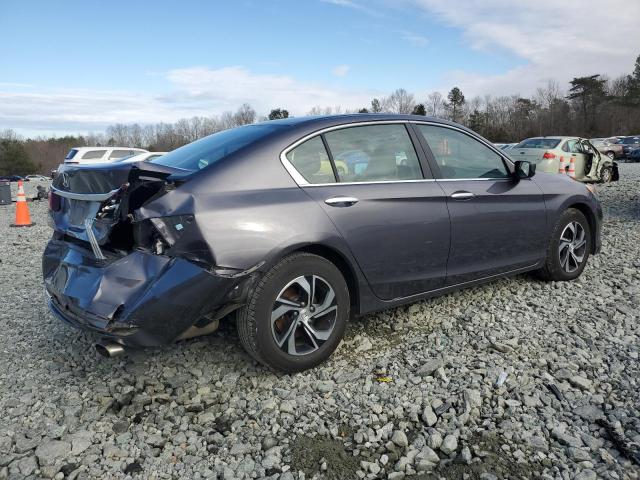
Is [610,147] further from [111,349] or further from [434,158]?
[111,349]

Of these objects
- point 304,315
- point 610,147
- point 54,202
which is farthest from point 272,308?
point 610,147

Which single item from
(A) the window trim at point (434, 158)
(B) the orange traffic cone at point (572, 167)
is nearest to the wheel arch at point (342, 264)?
(A) the window trim at point (434, 158)

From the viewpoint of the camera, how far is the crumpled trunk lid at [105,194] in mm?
2783

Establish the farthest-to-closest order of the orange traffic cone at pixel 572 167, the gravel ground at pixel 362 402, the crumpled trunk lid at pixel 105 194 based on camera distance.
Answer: the orange traffic cone at pixel 572 167 < the crumpled trunk lid at pixel 105 194 < the gravel ground at pixel 362 402

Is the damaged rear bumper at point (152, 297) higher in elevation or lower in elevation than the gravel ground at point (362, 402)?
higher

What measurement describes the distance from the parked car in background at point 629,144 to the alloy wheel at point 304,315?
120 feet

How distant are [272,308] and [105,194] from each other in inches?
45.2

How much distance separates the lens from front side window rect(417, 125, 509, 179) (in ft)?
12.6

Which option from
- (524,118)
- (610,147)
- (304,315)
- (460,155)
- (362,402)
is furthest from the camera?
(524,118)

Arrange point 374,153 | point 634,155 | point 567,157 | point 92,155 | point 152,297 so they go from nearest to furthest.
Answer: point 152,297 < point 374,153 < point 567,157 < point 92,155 < point 634,155

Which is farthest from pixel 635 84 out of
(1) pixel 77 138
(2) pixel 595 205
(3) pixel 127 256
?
(1) pixel 77 138

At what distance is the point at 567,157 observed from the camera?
46.6 ft

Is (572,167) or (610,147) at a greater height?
(610,147)

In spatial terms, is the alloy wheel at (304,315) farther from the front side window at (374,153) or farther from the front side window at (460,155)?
the front side window at (460,155)
